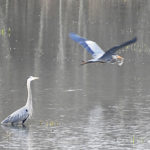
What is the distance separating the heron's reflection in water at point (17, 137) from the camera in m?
10.9

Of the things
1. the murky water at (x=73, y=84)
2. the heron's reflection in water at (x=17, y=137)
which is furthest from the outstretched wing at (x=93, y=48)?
the heron's reflection in water at (x=17, y=137)

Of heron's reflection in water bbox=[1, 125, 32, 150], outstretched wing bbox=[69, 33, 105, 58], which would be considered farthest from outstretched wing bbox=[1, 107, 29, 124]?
outstretched wing bbox=[69, 33, 105, 58]

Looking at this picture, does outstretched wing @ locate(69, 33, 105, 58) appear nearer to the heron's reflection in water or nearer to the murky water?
the murky water

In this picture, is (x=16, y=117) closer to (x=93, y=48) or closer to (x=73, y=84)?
(x=93, y=48)

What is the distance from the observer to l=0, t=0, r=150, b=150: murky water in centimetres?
1147

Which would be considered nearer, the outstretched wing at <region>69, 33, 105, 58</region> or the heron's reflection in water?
the heron's reflection in water

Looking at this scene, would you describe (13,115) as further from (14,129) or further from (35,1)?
(35,1)

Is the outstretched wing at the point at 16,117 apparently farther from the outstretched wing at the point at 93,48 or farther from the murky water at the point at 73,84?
the outstretched wing at the point at 93,48

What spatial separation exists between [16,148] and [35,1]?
29.5 metres

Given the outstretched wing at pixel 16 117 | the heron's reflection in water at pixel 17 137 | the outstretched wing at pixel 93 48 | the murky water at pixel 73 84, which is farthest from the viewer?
the outstretched wing at pixel 93 48

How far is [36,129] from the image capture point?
12.0 metres

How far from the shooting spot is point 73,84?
54.3ft

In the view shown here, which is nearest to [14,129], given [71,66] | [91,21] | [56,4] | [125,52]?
[71,66]

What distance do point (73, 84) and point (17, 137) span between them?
5212 millimetres
